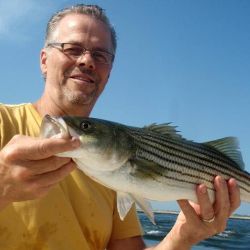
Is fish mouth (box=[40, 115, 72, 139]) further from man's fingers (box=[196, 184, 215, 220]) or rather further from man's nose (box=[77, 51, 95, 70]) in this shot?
man's nose (box=[77, 51, 95, 70])

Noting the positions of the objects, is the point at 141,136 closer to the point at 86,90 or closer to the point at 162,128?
the point at 162,128

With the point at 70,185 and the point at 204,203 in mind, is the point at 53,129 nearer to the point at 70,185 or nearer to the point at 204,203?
the point at 70,185

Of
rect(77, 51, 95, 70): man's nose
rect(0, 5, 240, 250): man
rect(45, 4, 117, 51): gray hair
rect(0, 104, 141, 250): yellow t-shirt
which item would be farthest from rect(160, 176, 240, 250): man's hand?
rect(45, 4, 117, 51): gray hair

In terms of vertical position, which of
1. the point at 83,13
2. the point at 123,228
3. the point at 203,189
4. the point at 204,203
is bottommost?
the point at 123,228

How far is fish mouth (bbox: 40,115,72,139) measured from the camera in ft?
11.4

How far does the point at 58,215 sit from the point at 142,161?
1.21 meters

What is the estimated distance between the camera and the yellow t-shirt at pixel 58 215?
468 cm

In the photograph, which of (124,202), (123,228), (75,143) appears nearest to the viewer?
(75,143)

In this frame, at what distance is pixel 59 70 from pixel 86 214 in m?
1.85

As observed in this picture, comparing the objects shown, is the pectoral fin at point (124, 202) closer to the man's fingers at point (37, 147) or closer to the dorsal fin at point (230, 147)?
the man's fingers at point (37, 147)

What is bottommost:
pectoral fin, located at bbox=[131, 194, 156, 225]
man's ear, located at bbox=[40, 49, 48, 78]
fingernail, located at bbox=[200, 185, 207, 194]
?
pectoral fin, located at bbox=[131, 194, 156, 225]

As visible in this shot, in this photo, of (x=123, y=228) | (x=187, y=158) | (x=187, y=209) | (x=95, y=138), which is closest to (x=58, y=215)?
(x=123, y=228)

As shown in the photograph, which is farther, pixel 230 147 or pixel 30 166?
pixel 230 147

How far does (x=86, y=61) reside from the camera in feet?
18.6
